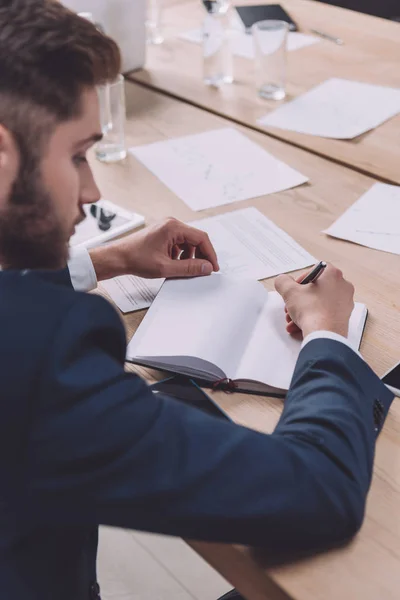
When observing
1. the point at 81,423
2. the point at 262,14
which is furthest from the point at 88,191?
the point at 262,14

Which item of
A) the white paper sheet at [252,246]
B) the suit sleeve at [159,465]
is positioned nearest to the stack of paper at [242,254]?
the white paper sheet at [252,246]

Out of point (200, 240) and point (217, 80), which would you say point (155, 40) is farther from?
point (200, 240)

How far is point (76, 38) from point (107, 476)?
433mm

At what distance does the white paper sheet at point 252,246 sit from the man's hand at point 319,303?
13 cm

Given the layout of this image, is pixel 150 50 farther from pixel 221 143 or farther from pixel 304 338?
pixel 304 338

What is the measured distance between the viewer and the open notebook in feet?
3.22

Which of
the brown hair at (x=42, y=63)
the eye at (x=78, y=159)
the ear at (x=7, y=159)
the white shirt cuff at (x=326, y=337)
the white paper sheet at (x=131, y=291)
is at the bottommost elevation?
the white paper sheet at (x=131, y=291)

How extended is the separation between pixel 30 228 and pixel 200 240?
1.63 feet

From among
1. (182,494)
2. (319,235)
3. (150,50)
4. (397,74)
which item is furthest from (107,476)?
(150,50)

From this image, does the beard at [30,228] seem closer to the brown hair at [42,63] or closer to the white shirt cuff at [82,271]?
the brown hair at [42,63]

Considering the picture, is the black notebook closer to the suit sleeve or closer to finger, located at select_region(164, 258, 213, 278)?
finger, located at select_region(164, 258, 213, 278)

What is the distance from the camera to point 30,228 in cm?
74

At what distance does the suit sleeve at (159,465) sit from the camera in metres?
0.66

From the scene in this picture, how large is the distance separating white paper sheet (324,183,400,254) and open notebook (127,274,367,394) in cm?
22
